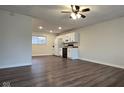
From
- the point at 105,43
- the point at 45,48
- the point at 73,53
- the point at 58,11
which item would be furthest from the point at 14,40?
the point at 45,48

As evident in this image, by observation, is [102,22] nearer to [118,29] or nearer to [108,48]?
[118,29]

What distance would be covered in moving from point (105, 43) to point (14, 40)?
4651 millimetres

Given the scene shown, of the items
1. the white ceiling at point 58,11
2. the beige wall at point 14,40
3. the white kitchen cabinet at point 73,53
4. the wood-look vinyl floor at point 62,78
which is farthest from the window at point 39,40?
the wood-look vinyl floor at point 62,78

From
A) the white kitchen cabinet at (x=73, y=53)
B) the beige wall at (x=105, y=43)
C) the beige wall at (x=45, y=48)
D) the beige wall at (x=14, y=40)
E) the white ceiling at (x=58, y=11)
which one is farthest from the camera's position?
the beige wall at (x=45, y=48)

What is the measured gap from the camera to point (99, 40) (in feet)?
20.0

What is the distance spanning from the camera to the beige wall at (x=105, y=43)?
496 centimetres

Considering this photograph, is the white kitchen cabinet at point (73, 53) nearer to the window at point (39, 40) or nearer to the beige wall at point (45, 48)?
the beige wall at point (45, 48)

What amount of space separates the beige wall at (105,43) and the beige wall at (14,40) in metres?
3.84

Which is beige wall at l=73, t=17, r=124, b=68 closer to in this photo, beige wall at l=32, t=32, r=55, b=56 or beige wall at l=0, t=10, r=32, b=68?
beige wall at l=0, t=10, r=32, b=68

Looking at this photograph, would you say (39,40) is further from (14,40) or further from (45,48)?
(14,40)

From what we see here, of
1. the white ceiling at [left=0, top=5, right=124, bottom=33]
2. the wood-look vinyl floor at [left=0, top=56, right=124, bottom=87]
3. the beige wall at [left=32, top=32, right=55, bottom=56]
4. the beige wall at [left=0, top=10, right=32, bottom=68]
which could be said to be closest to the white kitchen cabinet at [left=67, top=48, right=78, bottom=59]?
the white ceiling at [left=0, top=5, right=124, bottom=33]

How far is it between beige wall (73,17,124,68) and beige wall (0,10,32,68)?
3.84 meters

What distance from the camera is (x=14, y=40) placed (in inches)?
190
